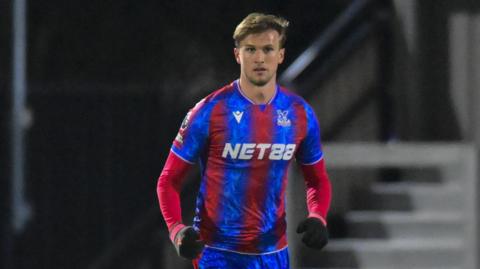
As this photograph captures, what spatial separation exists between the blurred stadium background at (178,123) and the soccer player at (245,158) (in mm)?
3527

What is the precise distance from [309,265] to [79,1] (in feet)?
9.13

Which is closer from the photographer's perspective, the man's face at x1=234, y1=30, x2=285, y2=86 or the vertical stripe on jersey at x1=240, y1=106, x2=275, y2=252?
the man's face at x1=234, y1=30, x2=285, y2=86

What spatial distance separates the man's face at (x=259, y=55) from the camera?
671 cm

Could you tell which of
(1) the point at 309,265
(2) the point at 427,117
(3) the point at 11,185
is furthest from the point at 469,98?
(3) the point at 11,185

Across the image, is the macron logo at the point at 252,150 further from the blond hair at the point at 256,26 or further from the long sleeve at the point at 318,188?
the blond hair at the point at 256,26

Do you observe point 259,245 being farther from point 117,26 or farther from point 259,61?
point 117,26

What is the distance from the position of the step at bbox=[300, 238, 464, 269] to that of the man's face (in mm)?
4220

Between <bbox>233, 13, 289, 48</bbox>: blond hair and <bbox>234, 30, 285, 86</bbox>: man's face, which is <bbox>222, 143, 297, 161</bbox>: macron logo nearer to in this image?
<bbox>234, 30, 285, 86</bbox>: man's face

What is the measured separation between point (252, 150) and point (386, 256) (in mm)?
4239

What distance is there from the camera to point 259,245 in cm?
691

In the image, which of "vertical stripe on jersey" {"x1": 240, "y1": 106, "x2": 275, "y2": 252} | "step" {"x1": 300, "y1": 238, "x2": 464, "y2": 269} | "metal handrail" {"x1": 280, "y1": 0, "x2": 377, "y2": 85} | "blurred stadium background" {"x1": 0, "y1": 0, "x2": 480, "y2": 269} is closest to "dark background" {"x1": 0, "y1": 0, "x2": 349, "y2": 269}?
"blurred stadium background" {"x1": 0, "y1": 0, "x2": 480, "y2": 269}

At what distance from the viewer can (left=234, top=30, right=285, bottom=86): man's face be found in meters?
6.71

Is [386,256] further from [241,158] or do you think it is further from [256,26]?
[256,26]

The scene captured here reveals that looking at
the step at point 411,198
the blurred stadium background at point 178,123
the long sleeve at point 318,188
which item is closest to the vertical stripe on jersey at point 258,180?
the long sleeve at point 318,188
